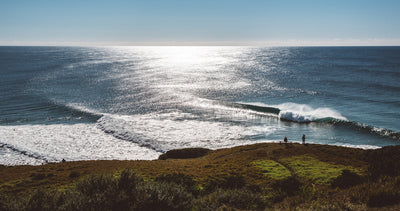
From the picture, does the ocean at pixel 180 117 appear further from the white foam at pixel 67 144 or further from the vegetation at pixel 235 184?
the vegetation at pixel 235 184

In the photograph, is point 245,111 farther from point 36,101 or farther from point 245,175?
point 36,101

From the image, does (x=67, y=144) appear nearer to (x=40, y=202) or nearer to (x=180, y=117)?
(x=180, y=117)

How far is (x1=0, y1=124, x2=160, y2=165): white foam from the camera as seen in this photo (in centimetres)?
3378

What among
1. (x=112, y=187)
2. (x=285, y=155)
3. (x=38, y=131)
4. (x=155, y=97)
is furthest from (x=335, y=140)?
(x=38, y=131)

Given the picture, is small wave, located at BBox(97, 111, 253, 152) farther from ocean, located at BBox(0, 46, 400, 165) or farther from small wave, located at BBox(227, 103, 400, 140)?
small wave, located at BBox(227, 103, 400, 140)

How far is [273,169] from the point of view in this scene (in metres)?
19.8

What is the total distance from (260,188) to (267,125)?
3206 cm

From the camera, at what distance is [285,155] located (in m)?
23.8

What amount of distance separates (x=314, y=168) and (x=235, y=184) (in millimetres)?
7663

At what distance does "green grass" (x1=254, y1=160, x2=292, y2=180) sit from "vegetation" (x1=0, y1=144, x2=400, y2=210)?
74mm

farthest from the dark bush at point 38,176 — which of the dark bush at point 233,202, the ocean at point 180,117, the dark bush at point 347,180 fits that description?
the dark bush at point 347,180

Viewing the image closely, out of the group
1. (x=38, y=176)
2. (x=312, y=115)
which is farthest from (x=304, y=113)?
(x=38, y=176)

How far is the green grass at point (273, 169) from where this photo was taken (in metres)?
18.3

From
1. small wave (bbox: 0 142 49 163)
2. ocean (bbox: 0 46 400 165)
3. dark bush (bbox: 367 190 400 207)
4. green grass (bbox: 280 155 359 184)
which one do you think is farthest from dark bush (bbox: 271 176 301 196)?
small wave (bbox: 0 142 49 163)
